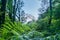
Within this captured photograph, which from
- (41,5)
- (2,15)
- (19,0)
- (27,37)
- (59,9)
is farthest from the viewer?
(19,0)

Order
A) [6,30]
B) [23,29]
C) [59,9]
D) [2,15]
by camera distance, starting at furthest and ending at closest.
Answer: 1. [59,9]
2. [2,15]
3. [23,29]
4. [6,30]

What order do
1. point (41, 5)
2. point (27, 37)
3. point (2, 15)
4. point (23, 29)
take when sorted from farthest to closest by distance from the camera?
point (41, 5) < point (2, 15) < point (23, 29) < point (27, 37)

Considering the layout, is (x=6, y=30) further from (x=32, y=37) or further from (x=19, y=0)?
(x=19, y=0)

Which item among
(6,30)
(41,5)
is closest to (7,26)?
(6,30)

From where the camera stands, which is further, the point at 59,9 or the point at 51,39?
the point at 59,9

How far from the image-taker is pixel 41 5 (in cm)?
1312

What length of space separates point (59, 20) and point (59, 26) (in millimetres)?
518

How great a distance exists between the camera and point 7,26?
2.74 metres

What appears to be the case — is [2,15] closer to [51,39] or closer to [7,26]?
[7,26]

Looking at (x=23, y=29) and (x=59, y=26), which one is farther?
(x=59, y=26)

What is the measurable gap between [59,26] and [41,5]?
8.07 m

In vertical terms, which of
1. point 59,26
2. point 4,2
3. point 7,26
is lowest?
point 59,26

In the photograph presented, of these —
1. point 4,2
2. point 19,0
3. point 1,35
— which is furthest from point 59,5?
point 19,0

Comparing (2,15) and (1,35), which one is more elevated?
(2,15)
